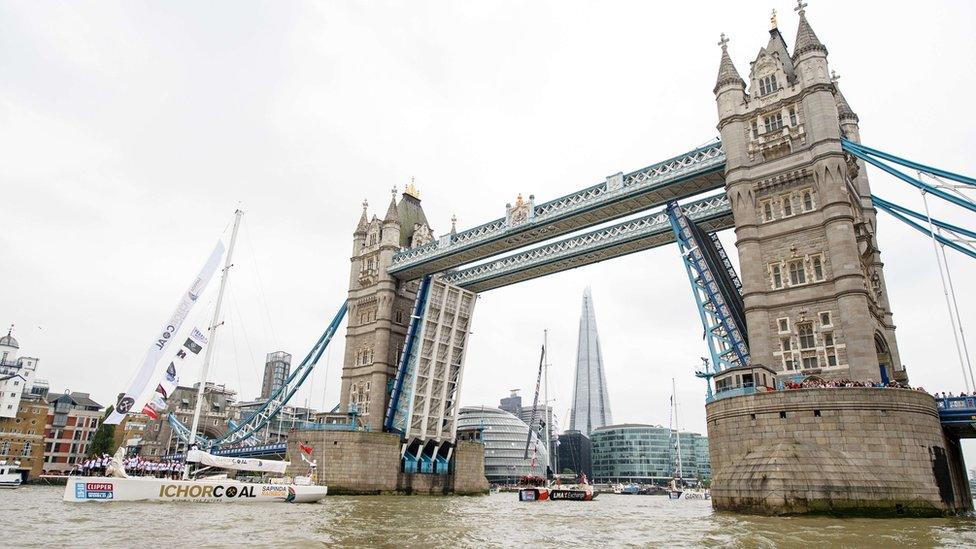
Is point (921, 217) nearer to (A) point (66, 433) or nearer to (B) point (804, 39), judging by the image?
(B) point (804, 39)

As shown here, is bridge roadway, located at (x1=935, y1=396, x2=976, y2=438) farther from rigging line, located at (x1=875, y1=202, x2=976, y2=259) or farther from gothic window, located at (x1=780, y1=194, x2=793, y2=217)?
gothic window, located at (x1=780, y1=194, x2=793, y2=217)

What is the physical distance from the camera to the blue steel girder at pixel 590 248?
4256 cm

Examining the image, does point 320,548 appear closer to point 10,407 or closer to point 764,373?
point 764,373

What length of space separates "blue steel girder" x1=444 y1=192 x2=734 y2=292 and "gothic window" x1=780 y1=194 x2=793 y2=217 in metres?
4.49

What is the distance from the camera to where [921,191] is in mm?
A: 34031

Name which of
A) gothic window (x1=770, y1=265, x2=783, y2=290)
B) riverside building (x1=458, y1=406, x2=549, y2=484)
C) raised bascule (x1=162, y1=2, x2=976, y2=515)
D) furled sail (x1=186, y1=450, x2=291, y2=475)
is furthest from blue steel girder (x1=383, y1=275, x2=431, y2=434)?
riverside building (x1=458, y1=406, x2=549, y2=484)

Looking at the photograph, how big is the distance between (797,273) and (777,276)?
1066 millimetres

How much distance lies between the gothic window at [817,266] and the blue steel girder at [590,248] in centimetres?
736

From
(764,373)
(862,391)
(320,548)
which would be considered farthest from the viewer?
(764,373)

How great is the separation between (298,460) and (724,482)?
125 ft

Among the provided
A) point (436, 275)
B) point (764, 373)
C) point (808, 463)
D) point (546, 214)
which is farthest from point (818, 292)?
point (436, 275)

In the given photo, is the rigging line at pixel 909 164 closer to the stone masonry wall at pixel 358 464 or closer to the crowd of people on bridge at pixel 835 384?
the crowd of people on bridge at pixel 835 384

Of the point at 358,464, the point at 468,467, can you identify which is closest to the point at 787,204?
the point at 358,464

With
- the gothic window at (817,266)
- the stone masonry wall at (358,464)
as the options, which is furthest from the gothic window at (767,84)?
the stone masonry wall at (358,464)
